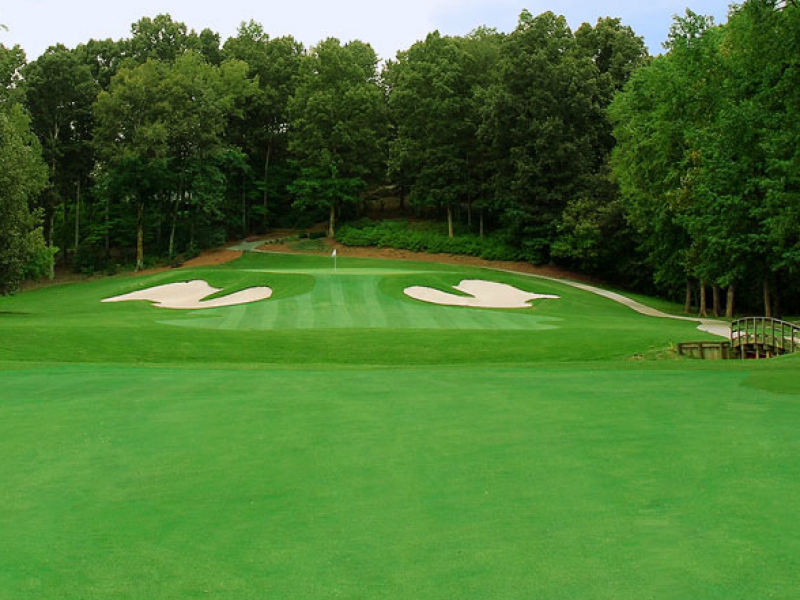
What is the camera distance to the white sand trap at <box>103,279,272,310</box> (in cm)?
3334

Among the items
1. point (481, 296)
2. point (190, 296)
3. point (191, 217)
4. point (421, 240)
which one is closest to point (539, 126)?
point (421, 240)

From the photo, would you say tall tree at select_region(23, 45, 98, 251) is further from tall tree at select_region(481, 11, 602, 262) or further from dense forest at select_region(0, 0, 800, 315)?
tall tree at select_region(481, 11, 602, 262)

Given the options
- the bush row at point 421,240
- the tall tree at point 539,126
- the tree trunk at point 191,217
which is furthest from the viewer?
the tree trunk at point 191,217

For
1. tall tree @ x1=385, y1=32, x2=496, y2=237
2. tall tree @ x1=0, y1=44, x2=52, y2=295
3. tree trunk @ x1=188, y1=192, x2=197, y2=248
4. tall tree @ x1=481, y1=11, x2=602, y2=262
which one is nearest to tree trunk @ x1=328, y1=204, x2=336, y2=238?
tall tree @ x1=385, y1=32, x2=496, y2=237

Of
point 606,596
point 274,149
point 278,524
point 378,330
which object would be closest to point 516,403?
point 278,524

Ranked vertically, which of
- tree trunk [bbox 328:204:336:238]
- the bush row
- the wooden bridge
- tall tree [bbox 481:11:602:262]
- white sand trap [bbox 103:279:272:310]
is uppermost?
tall tree [bbox 481:11:602:262]

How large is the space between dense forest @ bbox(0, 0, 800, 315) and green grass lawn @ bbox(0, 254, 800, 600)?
89.7 feet

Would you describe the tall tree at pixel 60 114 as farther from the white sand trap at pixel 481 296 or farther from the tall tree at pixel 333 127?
the white sand trap at pixel 481 296

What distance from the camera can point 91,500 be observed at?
6234 millimetres

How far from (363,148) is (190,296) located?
29695mm

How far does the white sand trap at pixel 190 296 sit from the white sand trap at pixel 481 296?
712 centimetres

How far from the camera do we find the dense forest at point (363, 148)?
159 ft

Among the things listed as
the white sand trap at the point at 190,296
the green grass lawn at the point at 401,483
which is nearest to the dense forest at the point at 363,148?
the white sand trap at the point at 190,296

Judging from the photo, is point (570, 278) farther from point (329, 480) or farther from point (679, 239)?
point (329, 480)
